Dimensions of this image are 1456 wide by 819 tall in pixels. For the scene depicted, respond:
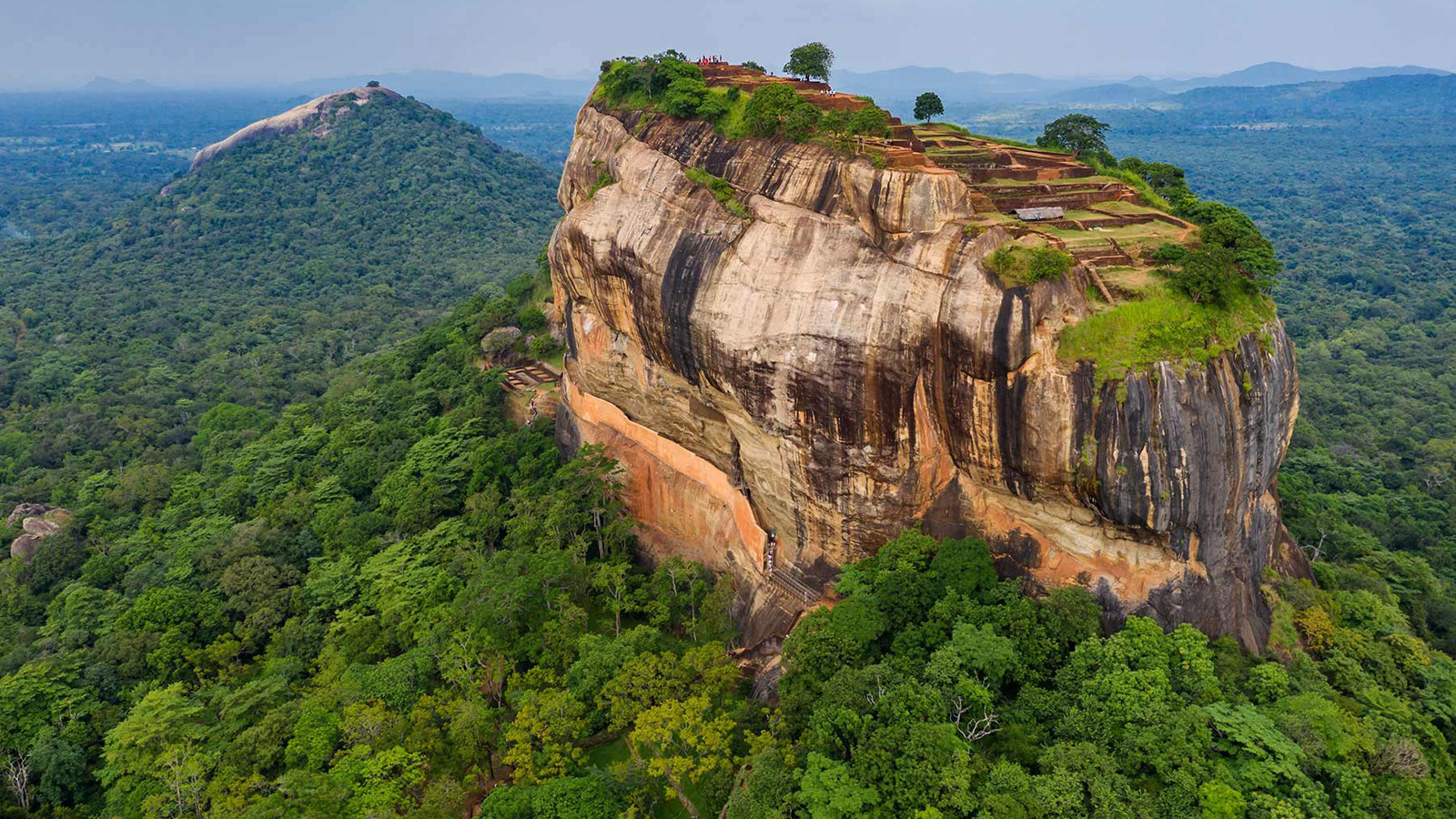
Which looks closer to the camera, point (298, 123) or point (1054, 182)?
point (1054, 182)

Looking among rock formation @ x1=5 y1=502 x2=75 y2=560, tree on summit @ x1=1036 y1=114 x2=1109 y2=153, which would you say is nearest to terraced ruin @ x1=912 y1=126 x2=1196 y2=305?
tree on summit @ x1=1036 y1=114 x2=1109 y2=153

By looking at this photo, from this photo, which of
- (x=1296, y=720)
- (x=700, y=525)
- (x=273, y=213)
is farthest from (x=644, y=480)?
(x=273, y=213)

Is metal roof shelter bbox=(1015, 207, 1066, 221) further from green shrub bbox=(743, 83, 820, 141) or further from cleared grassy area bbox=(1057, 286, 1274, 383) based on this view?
green shrub bbox=(743, 83, 820, 141)

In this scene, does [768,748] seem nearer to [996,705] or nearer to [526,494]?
[996,705]

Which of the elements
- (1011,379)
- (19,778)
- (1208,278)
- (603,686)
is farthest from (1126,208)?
(19,778)

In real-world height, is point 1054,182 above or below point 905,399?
above

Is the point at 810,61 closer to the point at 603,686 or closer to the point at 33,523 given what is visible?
the point at 603,686

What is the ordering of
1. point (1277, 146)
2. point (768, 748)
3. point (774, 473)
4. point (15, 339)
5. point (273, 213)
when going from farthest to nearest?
point (1277, 146) → point (273, 213) → point (15, 339) → point (774, 473) → point (768, 748)

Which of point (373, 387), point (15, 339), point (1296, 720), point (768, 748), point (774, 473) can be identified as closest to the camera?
point (1296, 720)
